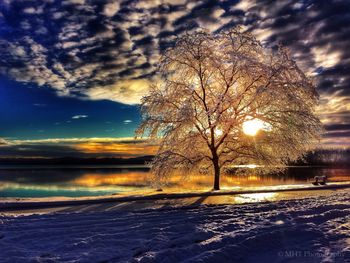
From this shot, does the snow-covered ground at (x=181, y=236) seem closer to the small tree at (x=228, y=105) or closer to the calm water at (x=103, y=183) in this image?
the small tree at (x=228, y=105)

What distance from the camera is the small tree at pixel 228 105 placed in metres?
19.7

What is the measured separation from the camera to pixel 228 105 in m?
20.3

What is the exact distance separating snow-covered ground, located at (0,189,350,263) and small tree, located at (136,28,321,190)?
9500 mm

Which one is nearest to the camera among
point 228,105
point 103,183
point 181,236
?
point 181,236

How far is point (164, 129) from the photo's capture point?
2038 centimetres

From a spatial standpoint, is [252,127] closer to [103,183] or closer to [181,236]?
[181,236]

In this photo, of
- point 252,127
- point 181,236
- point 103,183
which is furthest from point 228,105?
point 103,183

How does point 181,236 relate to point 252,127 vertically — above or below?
below

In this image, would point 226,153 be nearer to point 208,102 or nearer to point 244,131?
point 244,131

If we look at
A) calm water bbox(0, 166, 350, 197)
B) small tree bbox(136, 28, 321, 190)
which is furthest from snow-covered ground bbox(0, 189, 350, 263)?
calm water bbox(0, 166, 350, 197)

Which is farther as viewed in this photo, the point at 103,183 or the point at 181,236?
the point at 103,183

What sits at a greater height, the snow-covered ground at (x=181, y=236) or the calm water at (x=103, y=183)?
the snow-covered ground at (x=181, y=236)

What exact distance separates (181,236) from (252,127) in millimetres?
14437

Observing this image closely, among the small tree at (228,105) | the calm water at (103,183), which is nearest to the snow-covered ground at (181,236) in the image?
the small tree at (228,105)
